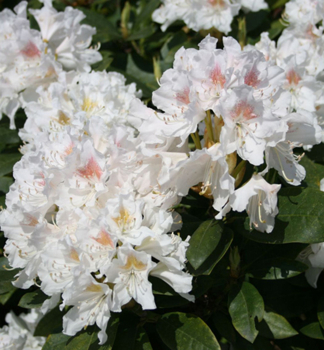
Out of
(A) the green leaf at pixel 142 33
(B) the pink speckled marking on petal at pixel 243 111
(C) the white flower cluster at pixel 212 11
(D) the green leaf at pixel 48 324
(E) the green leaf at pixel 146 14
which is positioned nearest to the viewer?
(B) the pink speckled marking on petal at pixel 243 111

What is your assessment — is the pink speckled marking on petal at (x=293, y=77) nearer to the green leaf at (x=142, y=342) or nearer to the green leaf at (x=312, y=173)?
the green leaf at (x=312, y=173)

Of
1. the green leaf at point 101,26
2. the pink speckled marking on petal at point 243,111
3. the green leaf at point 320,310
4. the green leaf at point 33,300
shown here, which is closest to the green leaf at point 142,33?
the green leaf at point 101,26

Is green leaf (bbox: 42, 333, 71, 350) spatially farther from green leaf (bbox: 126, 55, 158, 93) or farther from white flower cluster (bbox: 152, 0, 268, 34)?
white flower cluster (bbox: 152, 0, 268, 34)

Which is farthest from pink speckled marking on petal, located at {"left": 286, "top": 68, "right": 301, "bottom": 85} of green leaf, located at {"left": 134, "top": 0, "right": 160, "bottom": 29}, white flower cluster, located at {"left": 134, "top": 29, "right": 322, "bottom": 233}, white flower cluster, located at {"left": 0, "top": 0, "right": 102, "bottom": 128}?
green leaf, located at {"left": 134, "top": 0, "right": 160, "bottom": 29}

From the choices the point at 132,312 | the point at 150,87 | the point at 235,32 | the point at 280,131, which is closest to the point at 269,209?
the point at 280,131

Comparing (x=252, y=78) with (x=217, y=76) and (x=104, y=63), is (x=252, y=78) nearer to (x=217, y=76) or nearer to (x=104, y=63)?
(x=217, y=76)

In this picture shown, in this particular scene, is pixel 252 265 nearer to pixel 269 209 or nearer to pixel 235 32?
pixel 269 209
